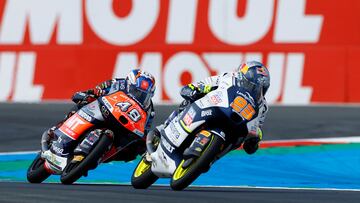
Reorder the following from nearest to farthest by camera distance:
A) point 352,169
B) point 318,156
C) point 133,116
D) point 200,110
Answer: point 200,110 → point 133,116 → point 352,169 → point 318,156

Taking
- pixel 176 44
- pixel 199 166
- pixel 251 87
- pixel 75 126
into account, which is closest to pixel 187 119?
pixel 251 87

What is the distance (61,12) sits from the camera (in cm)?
2266

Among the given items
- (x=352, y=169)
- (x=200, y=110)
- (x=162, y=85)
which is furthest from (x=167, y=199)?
(x=162, y=85)

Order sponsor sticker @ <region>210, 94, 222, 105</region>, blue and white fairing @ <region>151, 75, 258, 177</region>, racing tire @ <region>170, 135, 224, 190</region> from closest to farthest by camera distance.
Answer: racing tire @ <region>170, 135, 224, 190</region>, blue and white fairing @ <region>151, 75, 258, 177</region>, sponsor sticker @ <region>210, 94, 222, 105</region>

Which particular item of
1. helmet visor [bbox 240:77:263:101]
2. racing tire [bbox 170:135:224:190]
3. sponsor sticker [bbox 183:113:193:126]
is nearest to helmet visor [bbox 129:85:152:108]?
sponsor sticker [bbox 183:113:193:126]

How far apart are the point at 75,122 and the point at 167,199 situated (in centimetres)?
313

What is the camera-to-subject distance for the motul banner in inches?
852

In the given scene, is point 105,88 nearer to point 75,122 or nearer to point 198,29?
point 75,122

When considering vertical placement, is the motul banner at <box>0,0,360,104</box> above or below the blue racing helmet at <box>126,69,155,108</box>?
below

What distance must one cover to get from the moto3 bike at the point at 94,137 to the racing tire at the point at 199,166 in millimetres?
1256

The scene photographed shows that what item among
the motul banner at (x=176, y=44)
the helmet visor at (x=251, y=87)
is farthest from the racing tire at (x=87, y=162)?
the motul banner at (x=176, y=44)

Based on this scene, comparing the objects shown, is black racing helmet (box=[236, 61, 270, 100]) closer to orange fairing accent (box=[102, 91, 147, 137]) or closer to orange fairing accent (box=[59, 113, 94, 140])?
orange fairing accent (box=[102, 91, 147, 137])

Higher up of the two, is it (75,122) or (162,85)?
(75,122)

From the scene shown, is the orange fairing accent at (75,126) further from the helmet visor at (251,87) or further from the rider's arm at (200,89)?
the helmet visor at (251,87)
